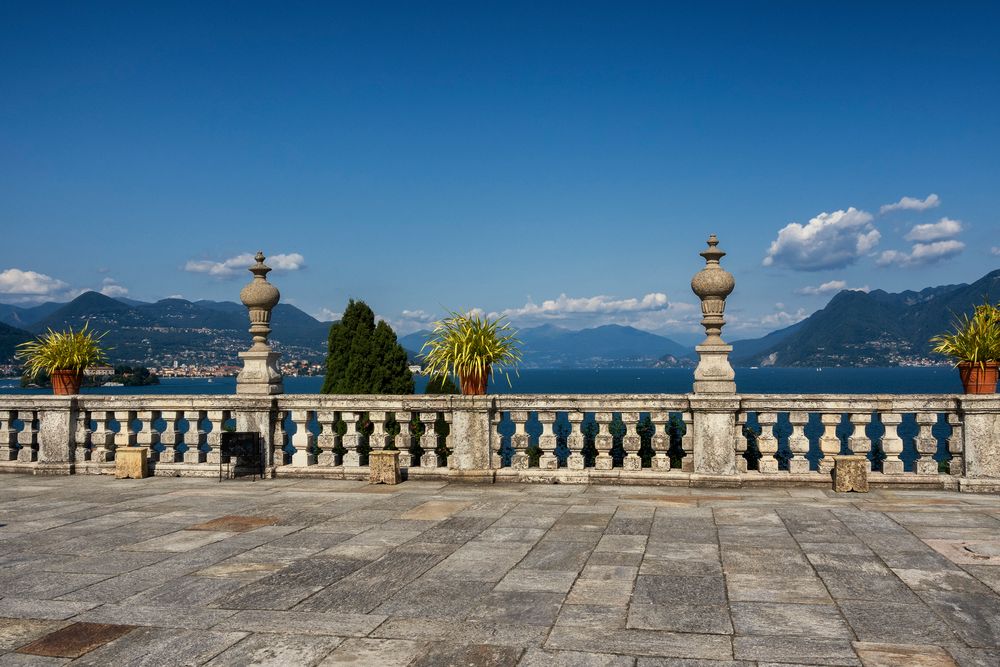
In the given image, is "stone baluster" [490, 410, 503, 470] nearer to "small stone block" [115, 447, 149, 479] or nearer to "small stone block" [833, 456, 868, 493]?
"small stone block" [833, 456, 868, 493]

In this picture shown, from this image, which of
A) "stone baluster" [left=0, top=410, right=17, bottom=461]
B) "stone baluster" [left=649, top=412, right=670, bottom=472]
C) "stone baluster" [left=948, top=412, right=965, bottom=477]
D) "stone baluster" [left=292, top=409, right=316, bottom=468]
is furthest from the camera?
"stone baluster" [left=0, top=410, right=17, bottom=461]

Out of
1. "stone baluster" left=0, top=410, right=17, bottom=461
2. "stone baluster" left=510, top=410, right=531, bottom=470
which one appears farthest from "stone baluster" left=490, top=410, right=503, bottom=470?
"stone baluster" left=0, top=410, right=17, bottom=461

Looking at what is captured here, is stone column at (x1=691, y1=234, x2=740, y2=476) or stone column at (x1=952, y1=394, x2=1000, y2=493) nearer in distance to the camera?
stone column at (x1=952, y1=394, x2=1000, y2=493)

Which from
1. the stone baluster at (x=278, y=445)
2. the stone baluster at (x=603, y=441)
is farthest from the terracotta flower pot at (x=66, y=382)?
the stone baluster at (x=603, y=441)

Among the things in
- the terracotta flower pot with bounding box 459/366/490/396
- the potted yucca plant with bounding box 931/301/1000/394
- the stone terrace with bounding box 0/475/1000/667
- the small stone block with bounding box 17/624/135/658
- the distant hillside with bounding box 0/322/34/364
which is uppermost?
the distant hillside with bounding box 0/322/34/364

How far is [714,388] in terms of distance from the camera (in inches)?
409

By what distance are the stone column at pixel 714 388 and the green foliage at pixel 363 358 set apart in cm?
1552

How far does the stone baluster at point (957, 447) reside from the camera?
9867mm

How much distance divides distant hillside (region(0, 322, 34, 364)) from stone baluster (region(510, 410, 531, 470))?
167 meters

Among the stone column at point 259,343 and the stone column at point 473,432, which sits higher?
the stone column at point 259,343

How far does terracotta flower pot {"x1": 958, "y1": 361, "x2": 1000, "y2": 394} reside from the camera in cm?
973

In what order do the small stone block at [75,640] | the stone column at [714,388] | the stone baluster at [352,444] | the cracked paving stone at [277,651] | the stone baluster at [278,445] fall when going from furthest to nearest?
the stone baluster at [278,445], the stone baluster at [352,444], the stone column at [714,388], the small stone block at [75,640], the cracked paving stone at [277,651]

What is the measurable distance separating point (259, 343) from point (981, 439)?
10.5 metres

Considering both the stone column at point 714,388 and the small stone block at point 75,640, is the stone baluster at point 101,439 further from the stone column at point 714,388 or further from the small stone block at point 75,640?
the stone column at point 714,388
